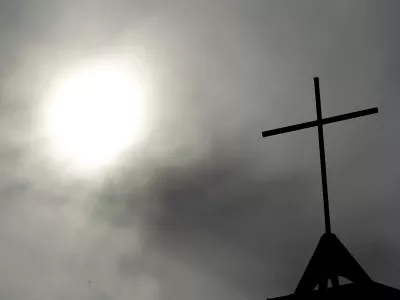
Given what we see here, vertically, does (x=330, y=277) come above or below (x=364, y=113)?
below

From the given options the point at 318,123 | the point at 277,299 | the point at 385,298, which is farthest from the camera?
the point at 318,123

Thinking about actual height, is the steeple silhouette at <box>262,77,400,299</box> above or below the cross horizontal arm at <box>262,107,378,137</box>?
below

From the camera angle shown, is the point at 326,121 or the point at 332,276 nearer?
the point at 332,276

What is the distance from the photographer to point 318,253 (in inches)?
414

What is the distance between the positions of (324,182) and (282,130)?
6.57ft

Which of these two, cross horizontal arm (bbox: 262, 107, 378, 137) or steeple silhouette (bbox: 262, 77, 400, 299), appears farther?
cross horizontal arm (bbox: 262, 107, 378, 137)

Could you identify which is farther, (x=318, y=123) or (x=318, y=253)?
(x=318, y=123)

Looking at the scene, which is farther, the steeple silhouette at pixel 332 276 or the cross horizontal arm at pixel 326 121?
the cross horizontal arm at pixel 326 121

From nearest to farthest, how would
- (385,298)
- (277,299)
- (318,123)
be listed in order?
(385,298)
(277,299)
(318,123)

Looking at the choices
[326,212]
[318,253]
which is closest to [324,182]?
[326,212]

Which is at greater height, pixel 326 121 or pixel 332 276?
pixel 326 121

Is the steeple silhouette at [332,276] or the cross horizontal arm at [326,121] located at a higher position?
the cross horizontal arm at [326,121]

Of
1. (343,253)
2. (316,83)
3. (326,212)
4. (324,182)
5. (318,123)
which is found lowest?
(343,253)

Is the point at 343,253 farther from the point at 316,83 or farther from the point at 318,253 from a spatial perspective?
the point at 316,83
